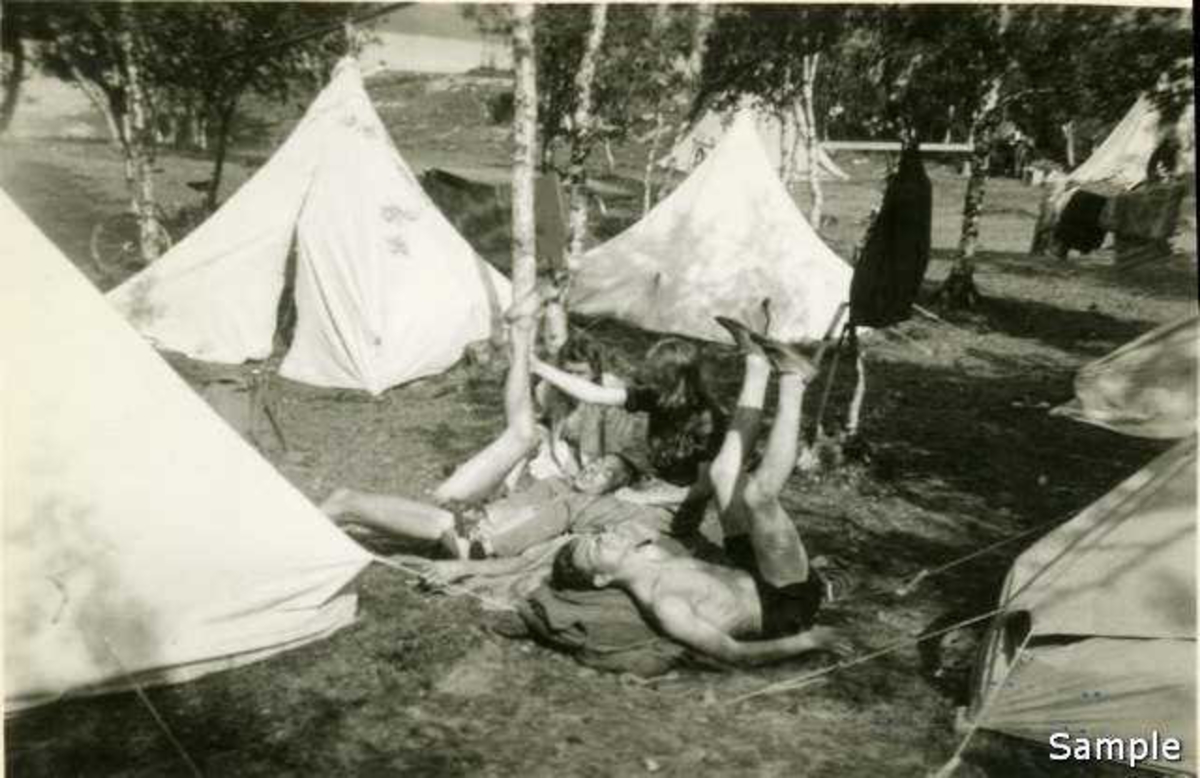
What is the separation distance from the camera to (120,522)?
3.80 metres

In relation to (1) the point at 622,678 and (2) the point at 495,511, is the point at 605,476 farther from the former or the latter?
(1) the point at 622,678

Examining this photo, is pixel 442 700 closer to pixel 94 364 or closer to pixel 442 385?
pixel 94 364

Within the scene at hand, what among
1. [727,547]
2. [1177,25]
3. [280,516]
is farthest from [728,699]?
[1177,25]

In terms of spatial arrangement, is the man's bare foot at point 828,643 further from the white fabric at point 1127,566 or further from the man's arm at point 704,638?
the white fabric at point 1127,566

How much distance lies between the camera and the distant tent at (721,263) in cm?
1105

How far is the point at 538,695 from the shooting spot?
12.9 feet

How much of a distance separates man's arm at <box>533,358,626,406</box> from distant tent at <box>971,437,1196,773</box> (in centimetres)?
206

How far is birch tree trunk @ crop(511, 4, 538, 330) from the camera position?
7.62 m

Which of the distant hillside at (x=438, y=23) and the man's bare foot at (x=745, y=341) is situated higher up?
the distant hillside at (x=438, y=23)

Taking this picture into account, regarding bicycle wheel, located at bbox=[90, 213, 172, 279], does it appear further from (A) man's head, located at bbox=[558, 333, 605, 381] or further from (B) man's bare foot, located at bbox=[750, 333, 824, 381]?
(B) man's bare foot, located at bbox=[750, 333, 824, 381]

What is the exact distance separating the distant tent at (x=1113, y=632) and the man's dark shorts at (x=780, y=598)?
0.70 meters

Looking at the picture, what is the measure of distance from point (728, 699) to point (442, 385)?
545 centimetres

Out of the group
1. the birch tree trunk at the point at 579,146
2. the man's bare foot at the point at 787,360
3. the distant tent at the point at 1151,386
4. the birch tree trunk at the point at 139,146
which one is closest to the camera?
the man's bare foot at the point at 787,360

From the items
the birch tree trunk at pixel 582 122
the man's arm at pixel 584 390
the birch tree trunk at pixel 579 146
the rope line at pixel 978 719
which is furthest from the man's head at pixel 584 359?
the birch tree trunk at pixel 582 122
